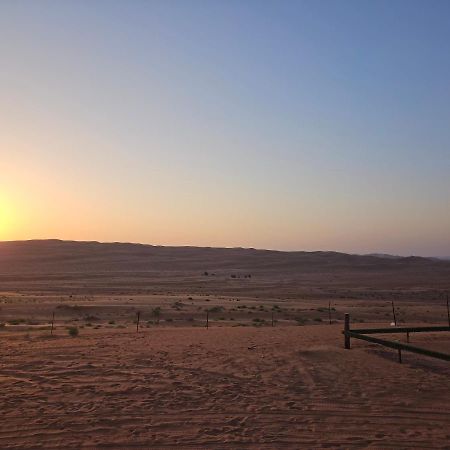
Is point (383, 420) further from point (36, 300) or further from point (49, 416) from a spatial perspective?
point (36, 300)

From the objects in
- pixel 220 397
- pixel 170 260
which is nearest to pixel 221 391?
pixel 220 397

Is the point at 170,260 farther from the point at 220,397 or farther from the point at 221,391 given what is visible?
the point at 220,397

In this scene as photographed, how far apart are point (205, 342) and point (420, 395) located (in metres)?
7.99

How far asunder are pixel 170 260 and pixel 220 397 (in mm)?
117982

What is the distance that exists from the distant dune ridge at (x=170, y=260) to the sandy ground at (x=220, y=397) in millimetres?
90496

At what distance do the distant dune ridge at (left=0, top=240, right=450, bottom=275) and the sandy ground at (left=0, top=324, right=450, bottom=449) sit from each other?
90496 millimetres

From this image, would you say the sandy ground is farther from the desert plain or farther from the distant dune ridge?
the distant dune ridge

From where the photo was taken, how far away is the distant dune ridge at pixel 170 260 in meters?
110

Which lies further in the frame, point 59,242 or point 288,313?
point 59,242

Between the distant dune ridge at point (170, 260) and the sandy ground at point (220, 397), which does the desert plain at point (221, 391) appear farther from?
the distant dune ridge at point (170, 260)

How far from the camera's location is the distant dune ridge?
110 meters

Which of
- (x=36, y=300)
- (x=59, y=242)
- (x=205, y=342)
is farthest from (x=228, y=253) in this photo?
(x=205, y=342)

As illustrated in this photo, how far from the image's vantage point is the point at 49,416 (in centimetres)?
851

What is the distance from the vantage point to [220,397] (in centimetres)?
974
